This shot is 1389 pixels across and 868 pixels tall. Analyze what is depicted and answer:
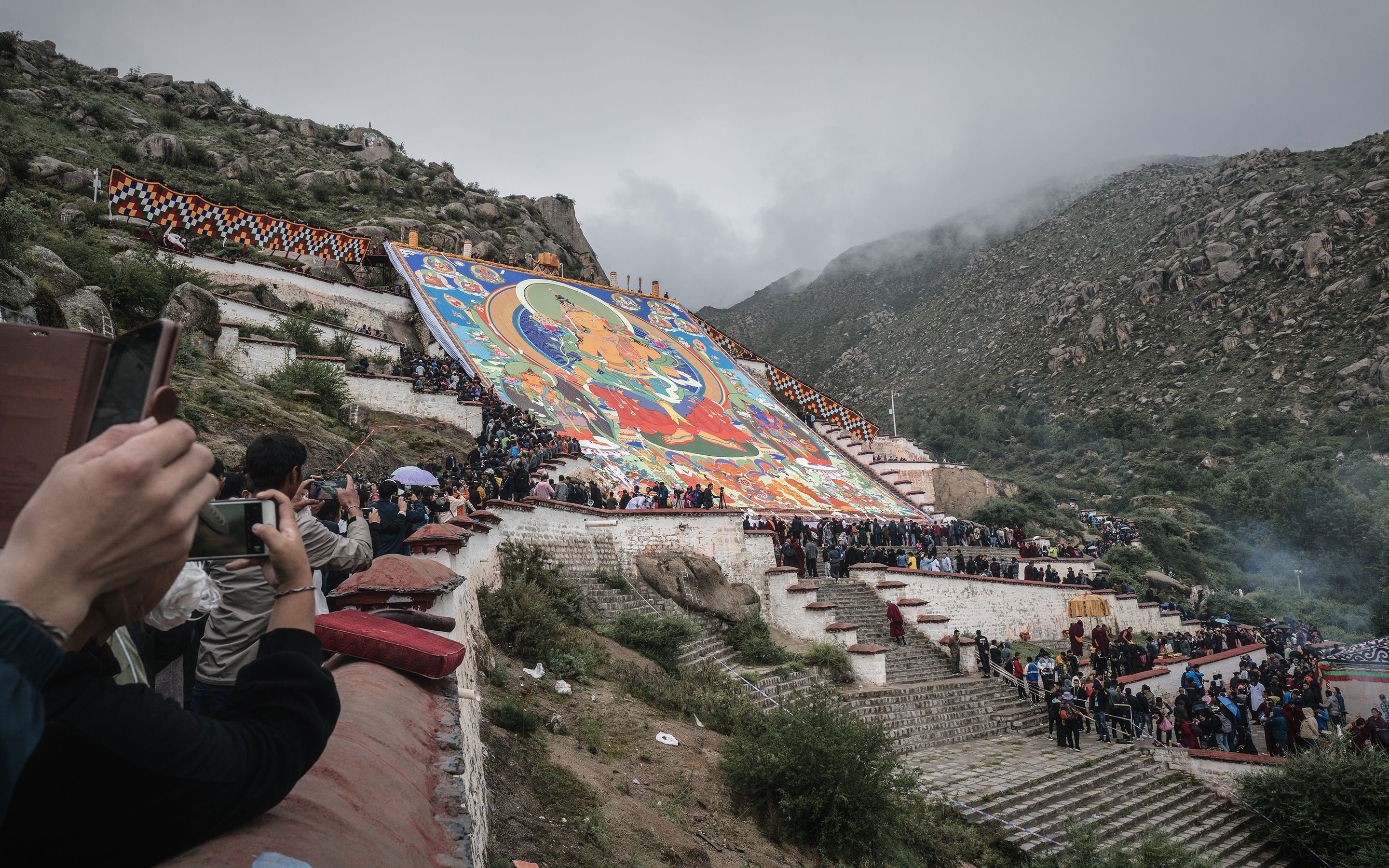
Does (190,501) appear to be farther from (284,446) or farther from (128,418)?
(284,446)

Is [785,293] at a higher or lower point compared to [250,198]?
higher

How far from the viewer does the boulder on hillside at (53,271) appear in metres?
12.0

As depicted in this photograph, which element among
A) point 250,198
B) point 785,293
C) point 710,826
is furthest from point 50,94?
point 785,293

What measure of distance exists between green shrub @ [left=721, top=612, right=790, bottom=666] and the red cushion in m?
8.46

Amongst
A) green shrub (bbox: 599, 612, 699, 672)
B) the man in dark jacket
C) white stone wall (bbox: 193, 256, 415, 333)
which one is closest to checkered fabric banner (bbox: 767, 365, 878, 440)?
white stone wall (bbox: 193, 256, 415, 333)

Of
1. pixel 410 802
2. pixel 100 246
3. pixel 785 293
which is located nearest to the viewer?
pixel 410 802

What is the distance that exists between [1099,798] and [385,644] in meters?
10.1

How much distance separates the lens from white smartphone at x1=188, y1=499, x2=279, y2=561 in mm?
1504

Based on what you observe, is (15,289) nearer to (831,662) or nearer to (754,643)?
(754,643)

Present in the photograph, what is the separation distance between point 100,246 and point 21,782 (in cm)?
2382

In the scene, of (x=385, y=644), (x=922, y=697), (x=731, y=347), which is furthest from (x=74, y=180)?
(x=385, y=644)

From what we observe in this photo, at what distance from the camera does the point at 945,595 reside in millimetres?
15422

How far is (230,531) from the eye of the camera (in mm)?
1539

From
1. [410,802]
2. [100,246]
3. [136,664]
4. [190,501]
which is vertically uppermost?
[100,246]
